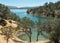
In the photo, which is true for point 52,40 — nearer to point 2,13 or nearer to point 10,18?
point 2,13

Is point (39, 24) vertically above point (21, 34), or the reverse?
point (39, 24)

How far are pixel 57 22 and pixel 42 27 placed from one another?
8250 millimetres

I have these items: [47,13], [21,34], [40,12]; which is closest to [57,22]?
[21,34]

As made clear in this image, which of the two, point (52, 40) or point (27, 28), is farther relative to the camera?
point (27, 28)

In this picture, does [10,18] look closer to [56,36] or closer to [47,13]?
[56,36]

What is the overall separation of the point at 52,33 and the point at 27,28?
8.31 metres

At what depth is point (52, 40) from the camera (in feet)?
133

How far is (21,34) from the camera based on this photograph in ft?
182

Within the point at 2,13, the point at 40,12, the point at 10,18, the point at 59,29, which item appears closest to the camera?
the point at 59,29

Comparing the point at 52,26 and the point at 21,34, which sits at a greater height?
the point at 52,26

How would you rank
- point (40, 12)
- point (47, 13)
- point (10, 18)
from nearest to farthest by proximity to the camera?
point (10, 18), point (47, 13), point (40, 12)

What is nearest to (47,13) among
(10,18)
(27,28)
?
(10,18)

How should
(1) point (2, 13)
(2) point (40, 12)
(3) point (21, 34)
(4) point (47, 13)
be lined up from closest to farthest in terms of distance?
(3) point (21, 34), (1) point (2, 13), (4) point (47, 13), (2) point (40, 12)

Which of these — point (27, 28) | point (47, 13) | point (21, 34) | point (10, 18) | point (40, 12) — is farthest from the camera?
point (40, 12)
